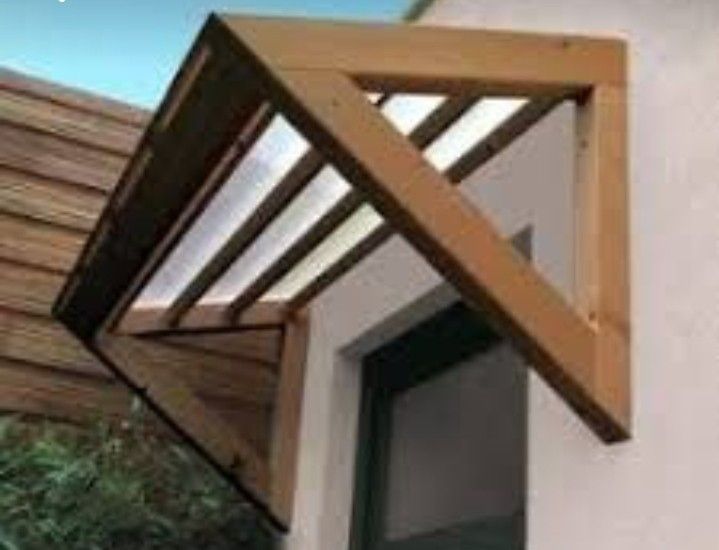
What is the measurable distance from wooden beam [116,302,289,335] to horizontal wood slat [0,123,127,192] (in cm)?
70

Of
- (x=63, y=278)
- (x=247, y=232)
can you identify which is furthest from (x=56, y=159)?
(x=247, y=232)

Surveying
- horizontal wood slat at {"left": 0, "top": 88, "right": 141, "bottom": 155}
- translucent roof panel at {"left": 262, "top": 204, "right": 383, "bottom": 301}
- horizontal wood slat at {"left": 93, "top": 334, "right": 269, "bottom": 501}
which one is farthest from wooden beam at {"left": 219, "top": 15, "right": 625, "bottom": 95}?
horizontal wood slat at {"left": 0, "top": 88, "right": 141, "bottom": 155}

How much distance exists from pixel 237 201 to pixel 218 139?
0.89 metres

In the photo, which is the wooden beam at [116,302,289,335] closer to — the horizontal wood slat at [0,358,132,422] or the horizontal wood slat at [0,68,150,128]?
the horizontal wood slat at [0,358,132,422]

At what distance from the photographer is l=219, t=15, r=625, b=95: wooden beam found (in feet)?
8.62

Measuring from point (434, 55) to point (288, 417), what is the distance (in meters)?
2.03

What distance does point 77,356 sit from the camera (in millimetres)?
4723

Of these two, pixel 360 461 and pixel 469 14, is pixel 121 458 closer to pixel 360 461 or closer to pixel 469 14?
pixel 360 461

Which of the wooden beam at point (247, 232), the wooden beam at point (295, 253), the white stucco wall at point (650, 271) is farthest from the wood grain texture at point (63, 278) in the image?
the white stucco wall at point (650, 271)

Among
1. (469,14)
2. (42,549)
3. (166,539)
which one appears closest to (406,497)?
(166,539)

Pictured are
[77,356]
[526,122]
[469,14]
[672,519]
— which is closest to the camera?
[672,519]

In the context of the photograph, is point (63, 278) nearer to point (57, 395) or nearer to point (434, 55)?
point (57, 395)

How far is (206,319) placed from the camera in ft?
15.3

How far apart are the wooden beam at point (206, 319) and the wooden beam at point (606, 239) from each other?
74.6 inches
